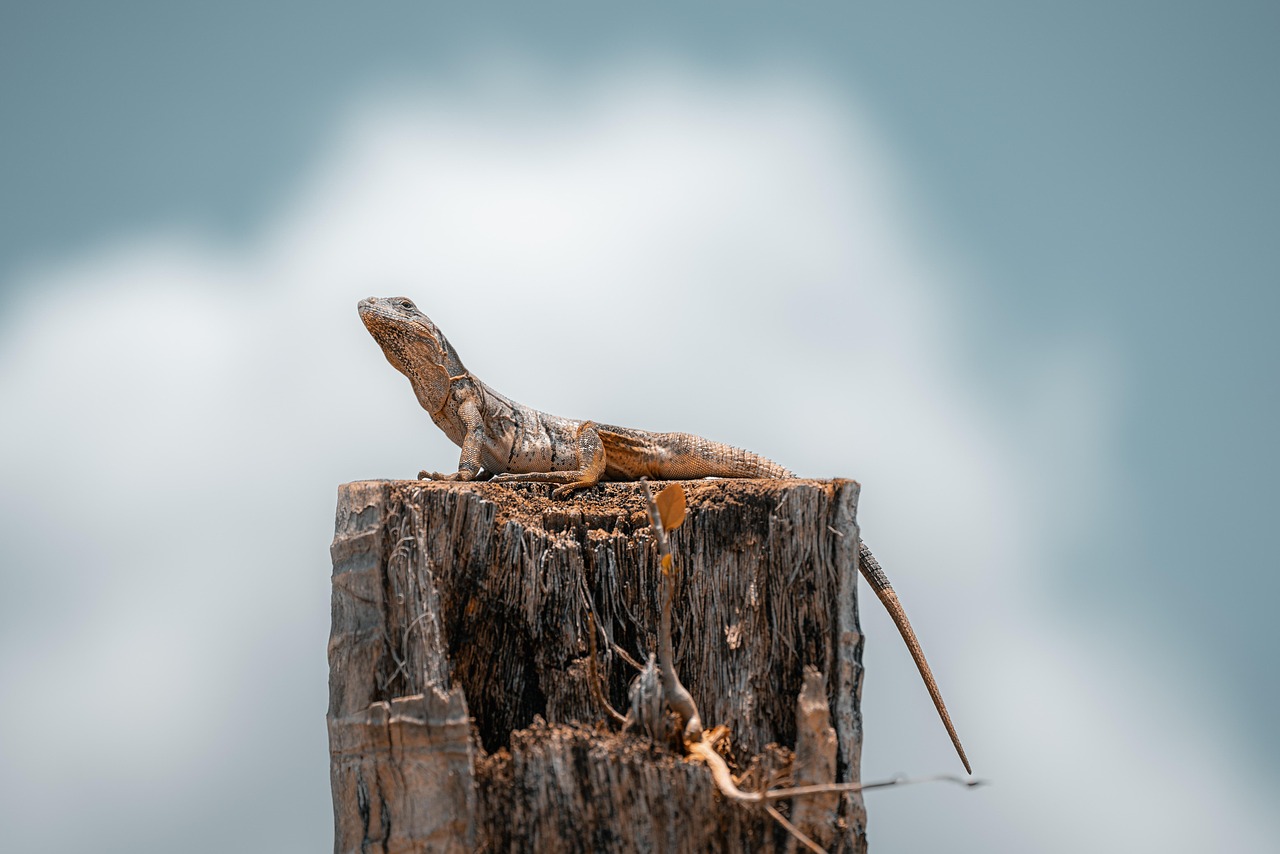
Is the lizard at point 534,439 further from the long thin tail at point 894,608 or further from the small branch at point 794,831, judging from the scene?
the small branch at point 794,831

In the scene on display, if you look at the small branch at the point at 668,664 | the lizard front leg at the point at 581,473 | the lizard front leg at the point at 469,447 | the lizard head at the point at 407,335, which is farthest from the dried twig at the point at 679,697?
the lizard head at the point at 407,335

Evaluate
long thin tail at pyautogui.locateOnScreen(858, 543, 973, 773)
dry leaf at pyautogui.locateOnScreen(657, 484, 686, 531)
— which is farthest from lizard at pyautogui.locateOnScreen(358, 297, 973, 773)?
dry leaf at pyautogui.locateOnScreen(657, 484, 686, 531)

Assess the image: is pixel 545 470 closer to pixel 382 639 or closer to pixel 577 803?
pixel 382 639

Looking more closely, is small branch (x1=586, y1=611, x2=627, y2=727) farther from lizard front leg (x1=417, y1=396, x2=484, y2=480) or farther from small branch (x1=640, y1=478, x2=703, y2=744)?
lizard front leg (x1=417, y1=396, x2=484, y2=480)

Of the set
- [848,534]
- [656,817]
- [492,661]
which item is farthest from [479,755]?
[848,534]

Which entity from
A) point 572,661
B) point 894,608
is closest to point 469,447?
point 572,661

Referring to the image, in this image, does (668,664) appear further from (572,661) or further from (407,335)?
(407,335)
